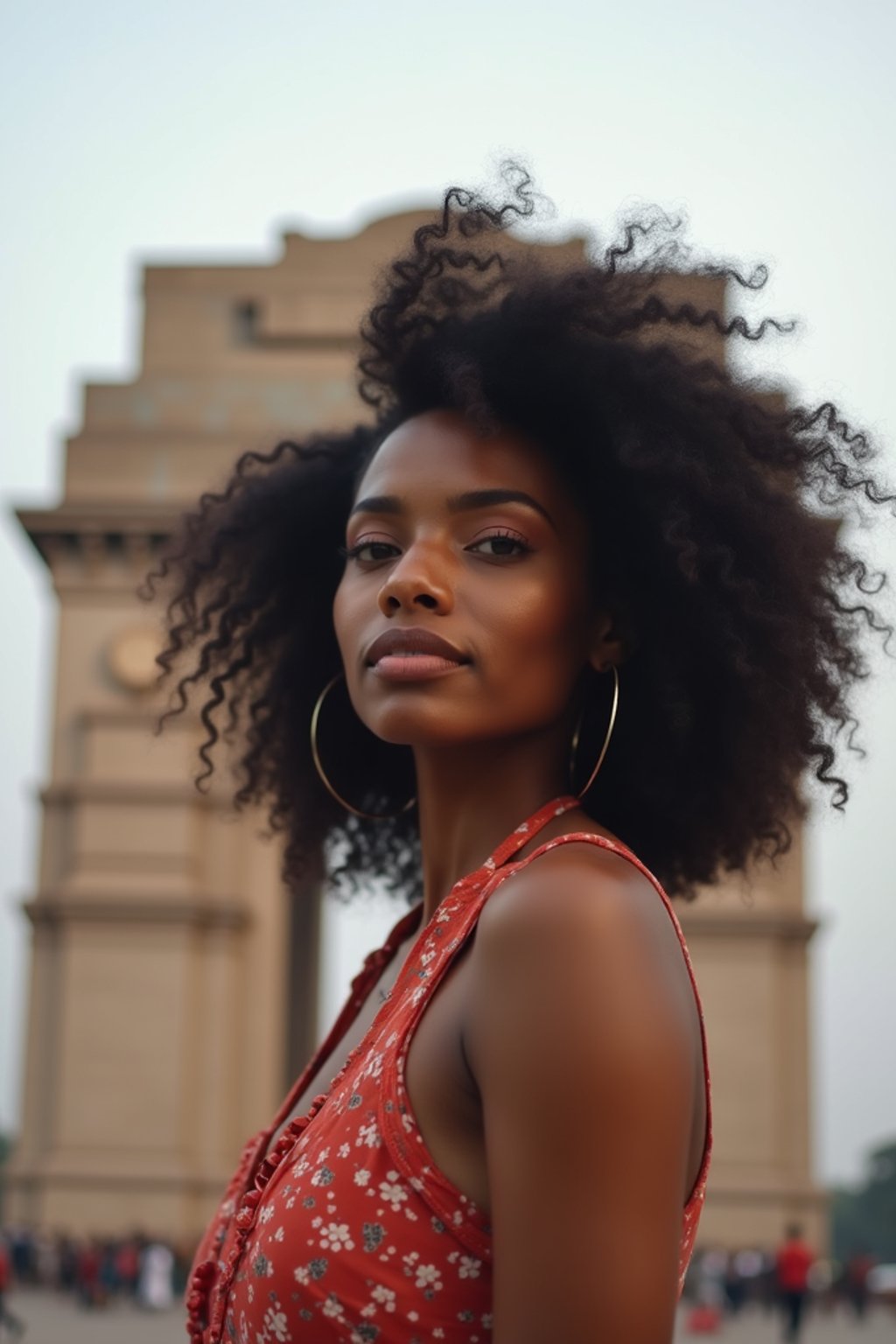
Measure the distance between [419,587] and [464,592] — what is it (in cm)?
6

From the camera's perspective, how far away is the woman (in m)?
2.25

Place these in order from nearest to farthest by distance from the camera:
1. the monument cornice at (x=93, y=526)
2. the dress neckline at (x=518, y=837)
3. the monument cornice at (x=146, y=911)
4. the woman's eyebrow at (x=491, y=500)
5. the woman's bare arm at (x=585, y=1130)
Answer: the woman's bare arm at (x=585, y=1130) < the dress neckline at (x=518, y=837) < the woman's eyebrow at (x=491, y=500) < the monument cornice at (x=146, y=911) < the monument cornice at (x=93, y=526)

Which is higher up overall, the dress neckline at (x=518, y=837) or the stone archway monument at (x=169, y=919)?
the stone archway monument at (x=169, y=919)

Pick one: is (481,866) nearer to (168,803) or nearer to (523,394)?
(523,394)

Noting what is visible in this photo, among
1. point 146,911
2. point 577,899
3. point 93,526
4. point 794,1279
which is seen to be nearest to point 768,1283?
point 794,1279

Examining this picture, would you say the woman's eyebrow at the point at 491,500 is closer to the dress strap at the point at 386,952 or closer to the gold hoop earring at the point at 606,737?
the gold hoop earring at the point at 606,737

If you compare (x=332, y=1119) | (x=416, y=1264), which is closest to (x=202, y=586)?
(x=332, y=1119)

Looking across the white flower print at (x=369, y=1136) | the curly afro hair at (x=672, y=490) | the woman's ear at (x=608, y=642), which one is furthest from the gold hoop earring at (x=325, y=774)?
the white flower print at (x=369, y=1136)

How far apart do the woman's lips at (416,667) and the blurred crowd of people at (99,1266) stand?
21258 millimetres

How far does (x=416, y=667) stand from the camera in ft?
9.02

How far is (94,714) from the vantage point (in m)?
27.3

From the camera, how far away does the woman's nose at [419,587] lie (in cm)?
275

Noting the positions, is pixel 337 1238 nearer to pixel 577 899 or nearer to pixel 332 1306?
pixel 332 1306

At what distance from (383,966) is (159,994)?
22983 mm
